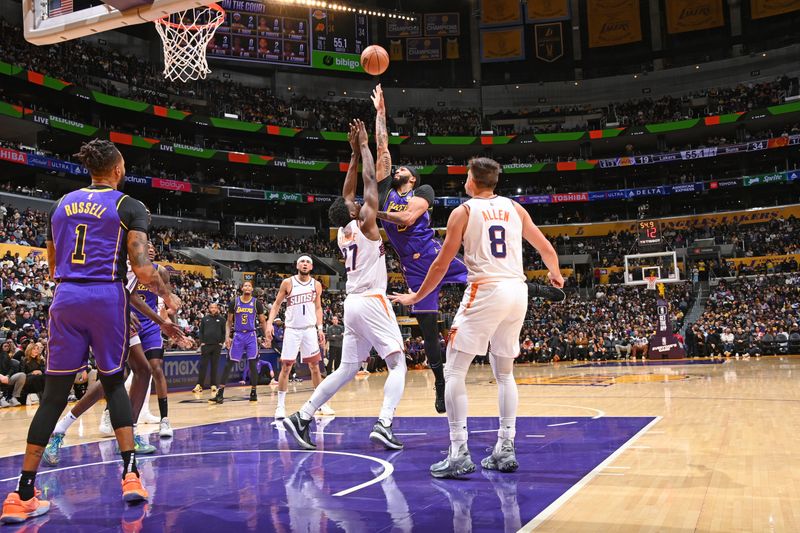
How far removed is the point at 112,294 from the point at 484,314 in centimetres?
239

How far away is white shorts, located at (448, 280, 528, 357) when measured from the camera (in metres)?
4.38

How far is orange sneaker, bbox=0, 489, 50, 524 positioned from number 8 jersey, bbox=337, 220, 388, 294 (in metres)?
2.95

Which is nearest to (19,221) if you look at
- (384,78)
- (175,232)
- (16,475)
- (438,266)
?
(175,232)

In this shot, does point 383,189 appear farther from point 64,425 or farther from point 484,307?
point 64,425

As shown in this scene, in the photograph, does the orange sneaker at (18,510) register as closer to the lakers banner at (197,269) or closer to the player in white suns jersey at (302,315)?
the player in white suns jersey at (302,315)

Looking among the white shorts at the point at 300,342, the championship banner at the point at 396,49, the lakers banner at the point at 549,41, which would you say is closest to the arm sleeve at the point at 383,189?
the white shorts at the point at 300,342

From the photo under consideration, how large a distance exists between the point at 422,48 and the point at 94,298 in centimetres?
4544

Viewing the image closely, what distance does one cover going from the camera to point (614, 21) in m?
44.4

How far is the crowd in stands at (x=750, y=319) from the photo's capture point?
23781mm

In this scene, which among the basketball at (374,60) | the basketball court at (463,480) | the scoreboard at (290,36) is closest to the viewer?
the basketball court at (463,480)

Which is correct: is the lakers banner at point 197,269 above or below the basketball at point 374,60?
below

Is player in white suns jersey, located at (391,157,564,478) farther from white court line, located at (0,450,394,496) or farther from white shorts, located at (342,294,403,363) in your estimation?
white shorts, located at (342,294,403,363)

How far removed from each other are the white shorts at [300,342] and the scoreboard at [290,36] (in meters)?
33.6

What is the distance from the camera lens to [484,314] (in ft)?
14.4
